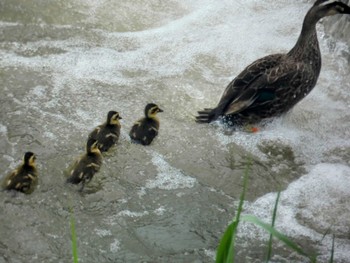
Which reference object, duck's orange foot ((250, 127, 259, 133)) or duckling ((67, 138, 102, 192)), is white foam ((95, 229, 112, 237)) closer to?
duckling ((67, 138, 102, 192))

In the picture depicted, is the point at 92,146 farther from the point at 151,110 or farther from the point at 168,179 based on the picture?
the point at 151,110

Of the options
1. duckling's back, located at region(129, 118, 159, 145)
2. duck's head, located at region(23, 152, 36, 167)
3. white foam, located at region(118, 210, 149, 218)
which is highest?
duckling's back, located at region(129, 118, 159, 145)

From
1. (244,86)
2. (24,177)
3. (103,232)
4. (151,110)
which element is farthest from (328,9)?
(24,177)

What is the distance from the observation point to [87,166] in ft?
13.1

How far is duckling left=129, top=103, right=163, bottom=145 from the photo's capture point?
452cm

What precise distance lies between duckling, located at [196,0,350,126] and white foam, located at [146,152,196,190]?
0.66 meters

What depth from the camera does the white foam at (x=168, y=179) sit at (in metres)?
4.17

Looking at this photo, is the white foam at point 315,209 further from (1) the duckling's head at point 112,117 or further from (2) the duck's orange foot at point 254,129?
(1) the duckling's head at point 112,117

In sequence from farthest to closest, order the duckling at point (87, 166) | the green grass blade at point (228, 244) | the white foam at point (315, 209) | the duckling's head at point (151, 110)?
the duckling's head at point (151, 110), the duckling at point (87, 166), the white foam at point (315, 209), the green grass blade at point (228, 244)

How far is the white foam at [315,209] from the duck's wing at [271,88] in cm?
66

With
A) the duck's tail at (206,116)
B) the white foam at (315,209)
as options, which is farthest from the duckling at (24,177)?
the duck's tail at (206,116)

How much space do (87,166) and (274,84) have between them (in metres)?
1.64

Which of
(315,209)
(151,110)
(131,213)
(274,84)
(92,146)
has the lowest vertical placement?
(131,213)

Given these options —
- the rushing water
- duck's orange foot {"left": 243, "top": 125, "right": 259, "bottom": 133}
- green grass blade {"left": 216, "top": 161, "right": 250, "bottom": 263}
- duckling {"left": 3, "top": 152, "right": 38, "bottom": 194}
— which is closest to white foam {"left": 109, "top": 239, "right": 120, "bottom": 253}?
the rushing water
